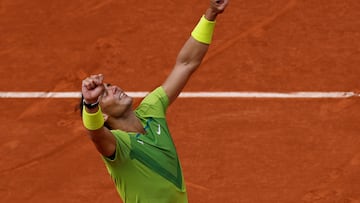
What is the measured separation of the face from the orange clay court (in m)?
3.05

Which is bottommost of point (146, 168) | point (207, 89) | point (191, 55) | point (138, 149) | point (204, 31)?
point (207, 89)

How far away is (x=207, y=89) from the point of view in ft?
37.9

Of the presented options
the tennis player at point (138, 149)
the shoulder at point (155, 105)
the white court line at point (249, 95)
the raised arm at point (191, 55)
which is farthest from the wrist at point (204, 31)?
the white court line at point (249, 95)

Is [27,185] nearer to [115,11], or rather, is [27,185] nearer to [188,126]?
[188,126]

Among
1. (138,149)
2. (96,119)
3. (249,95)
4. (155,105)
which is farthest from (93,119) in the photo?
(249,95)

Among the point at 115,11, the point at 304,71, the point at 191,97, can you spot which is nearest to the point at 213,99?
the point at 191,97

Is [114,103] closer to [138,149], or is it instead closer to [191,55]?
[138,149]

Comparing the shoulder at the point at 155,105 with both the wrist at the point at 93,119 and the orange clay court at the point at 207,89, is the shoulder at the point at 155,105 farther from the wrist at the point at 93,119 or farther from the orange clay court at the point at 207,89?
the orange clay court at the point at 207,89

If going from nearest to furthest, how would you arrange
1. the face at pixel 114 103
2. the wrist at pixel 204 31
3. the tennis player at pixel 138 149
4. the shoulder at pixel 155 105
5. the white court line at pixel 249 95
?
the tennis player at pixel 138 149 → the face at pixel 114 103 → the shoulder at pixel 155 105 → the wrist at pixel 204 31 → the white court line at pixel 249 95

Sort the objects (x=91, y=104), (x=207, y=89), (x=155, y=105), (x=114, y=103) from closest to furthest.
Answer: (x=91, y=104) < (x=114, y=103) < (x=155, y=105) < (x=207, y=89)

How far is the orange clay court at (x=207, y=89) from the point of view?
33.7 ft

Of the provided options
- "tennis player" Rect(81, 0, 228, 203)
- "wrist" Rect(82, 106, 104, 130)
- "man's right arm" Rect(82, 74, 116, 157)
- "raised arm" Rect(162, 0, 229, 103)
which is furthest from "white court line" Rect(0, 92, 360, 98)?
"wrist" Rect(82, 106, 104, 130)

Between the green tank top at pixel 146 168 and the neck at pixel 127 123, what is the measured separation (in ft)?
0.29

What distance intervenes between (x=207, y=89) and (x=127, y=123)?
14.2 feet
